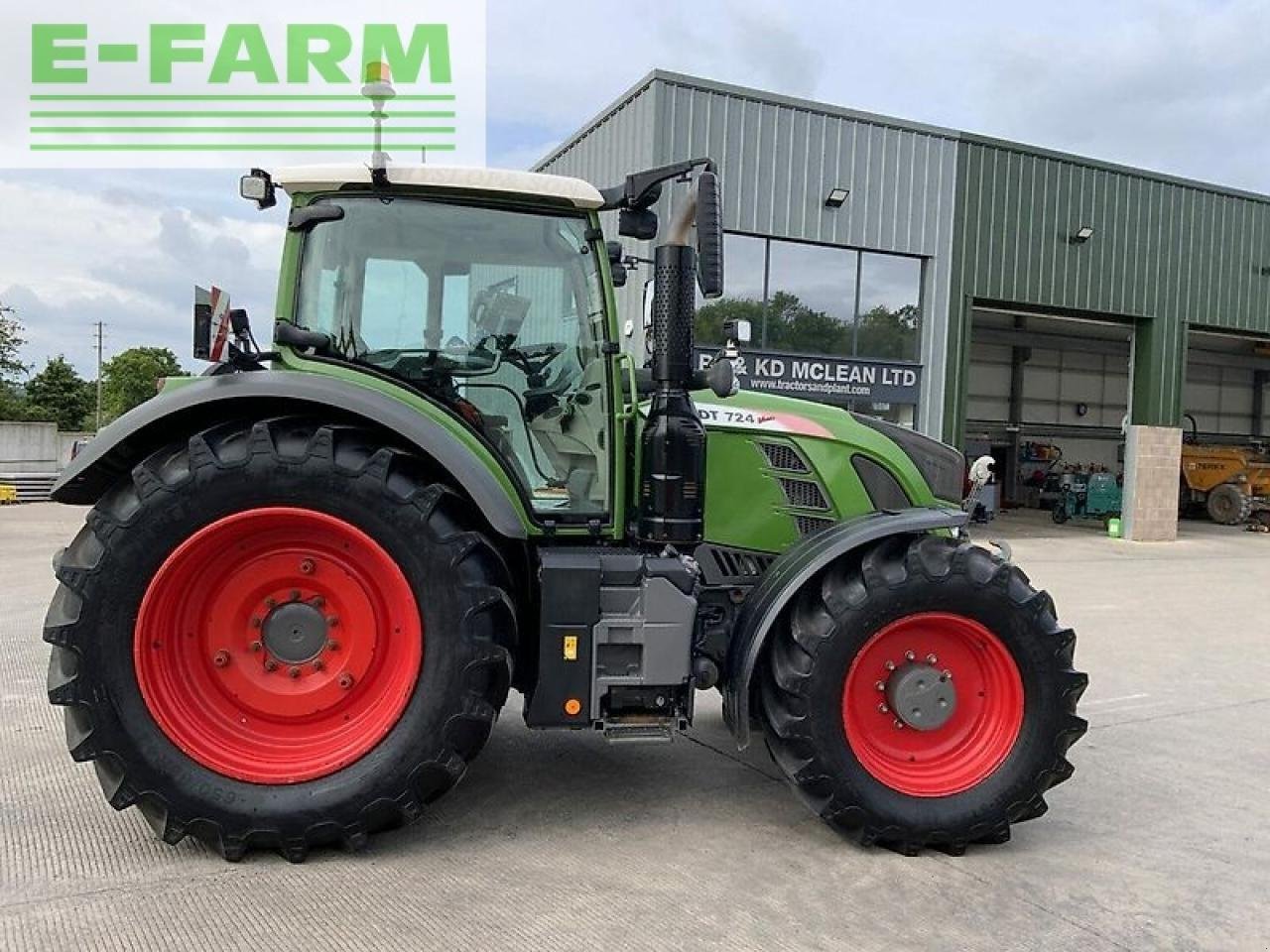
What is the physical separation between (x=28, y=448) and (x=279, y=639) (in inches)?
986

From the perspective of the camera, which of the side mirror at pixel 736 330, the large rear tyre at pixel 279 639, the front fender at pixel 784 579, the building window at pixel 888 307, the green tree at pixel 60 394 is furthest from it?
the green tree at pixel 60 394

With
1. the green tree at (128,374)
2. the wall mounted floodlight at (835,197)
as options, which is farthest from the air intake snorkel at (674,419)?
Answer: the green tree at (128,374)

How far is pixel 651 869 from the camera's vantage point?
3.35m

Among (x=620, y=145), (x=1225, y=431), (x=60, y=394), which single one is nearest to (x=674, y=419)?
(x=620, y=145)

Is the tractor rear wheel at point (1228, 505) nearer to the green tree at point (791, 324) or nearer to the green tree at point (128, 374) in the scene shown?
the green tree at point (791, 324)

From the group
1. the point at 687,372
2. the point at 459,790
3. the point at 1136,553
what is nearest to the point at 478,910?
the point at 459,790

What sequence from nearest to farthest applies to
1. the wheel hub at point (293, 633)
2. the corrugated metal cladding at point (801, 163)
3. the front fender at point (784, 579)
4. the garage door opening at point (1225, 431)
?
the wheel hub at point (293, 633), the front fender at point (784, 579), the corrugated metal cladding at point (801, 163), the garage door opening at point (1225, 431)

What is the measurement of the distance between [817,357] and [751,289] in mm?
1462

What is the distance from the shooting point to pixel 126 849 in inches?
130

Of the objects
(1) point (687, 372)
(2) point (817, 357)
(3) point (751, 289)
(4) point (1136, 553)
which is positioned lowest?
(4) point (1136, 553)

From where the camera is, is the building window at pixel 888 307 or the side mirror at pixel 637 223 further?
the building window at pixel 888 307

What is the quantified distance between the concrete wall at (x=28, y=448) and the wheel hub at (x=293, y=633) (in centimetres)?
2388

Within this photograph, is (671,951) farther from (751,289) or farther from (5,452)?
(5,452)

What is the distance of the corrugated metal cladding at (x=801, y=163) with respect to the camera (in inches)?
503
